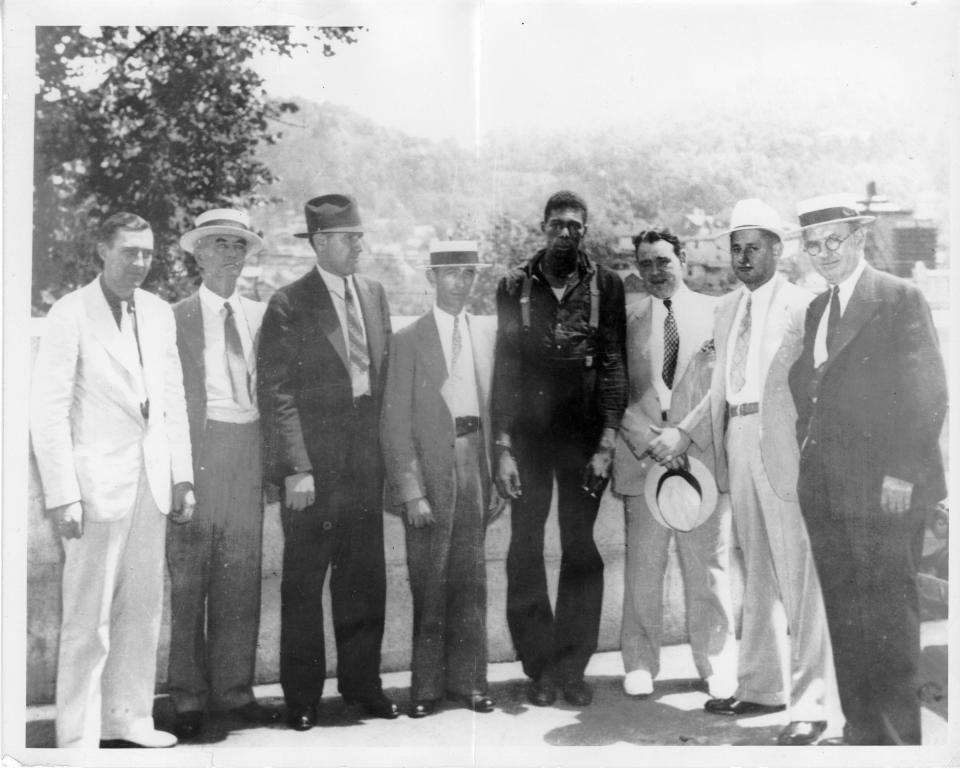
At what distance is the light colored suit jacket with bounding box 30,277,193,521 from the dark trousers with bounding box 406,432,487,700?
3.85 ft

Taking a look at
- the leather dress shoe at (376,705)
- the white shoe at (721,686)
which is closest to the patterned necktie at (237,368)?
the leather dress shoe at (376,705)

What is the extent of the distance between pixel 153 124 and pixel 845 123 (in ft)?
11.0

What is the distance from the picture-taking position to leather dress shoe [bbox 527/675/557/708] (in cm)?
520

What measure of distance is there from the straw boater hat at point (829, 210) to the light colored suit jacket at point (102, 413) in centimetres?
309

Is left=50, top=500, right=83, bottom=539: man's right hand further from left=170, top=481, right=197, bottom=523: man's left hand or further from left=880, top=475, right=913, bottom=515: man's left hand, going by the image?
left=880, top=475, right=913, bottom=515: man's left hand

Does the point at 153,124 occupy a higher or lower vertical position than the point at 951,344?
higher

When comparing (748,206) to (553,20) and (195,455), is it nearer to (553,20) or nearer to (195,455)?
(553,20)

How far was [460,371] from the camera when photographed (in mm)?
5285

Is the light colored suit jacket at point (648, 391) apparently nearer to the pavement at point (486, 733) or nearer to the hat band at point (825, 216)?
the hat band at point (825, 216)

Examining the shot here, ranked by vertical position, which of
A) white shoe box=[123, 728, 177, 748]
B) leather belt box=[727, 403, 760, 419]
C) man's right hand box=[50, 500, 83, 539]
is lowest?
white shoe box=[123, 728, 177, 748]

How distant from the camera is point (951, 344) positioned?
5.30 metres

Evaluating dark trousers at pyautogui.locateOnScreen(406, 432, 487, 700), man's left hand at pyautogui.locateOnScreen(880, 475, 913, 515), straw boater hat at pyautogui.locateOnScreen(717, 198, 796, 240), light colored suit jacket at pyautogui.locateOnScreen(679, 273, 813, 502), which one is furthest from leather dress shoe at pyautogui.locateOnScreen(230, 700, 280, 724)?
straw boater hat at pyautogui.locateOnScreen(717, 198, 796, 240)

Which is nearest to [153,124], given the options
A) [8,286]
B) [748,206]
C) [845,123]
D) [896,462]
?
[8,286]

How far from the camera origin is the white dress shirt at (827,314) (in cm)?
518
